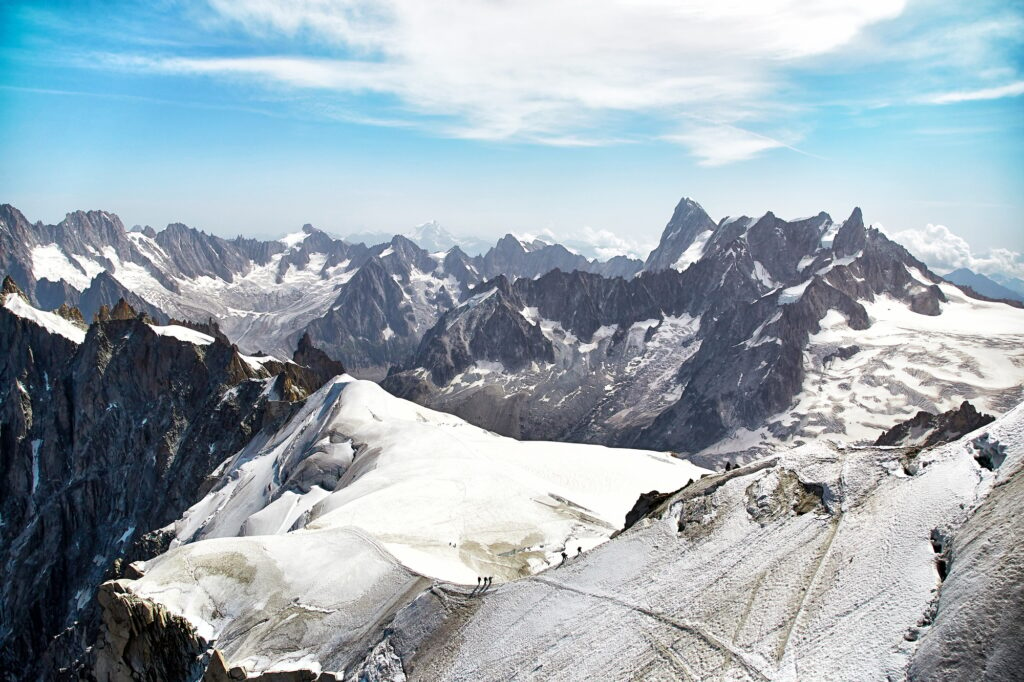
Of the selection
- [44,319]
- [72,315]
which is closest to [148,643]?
[44,319]

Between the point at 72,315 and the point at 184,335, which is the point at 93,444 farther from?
the point at 72,315

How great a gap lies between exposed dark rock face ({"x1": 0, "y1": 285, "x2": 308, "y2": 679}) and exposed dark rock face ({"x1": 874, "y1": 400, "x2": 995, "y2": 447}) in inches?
5419

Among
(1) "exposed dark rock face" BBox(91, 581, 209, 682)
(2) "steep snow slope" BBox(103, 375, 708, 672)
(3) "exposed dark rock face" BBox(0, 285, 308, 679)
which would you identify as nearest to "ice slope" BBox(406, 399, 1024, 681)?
(2) "steep snow slope" BBox(103, 375, 708, 672)

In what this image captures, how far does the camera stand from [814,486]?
30.8m

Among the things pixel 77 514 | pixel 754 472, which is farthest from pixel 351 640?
pixel 77 514

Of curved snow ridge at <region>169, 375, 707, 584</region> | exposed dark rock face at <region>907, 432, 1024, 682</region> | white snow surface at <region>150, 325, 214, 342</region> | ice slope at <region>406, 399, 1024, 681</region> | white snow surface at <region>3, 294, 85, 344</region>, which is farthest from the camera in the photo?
white snow surface at <region>3, 294, 85, 344</region>

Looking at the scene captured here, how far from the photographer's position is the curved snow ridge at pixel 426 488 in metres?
46.9

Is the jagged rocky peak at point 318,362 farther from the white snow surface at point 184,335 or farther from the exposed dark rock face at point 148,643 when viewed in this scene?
the exposed dark rock face at point 148,643

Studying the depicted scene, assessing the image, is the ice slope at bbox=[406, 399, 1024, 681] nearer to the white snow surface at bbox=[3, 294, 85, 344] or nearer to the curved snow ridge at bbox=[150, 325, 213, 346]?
the curved snow ridge at bbox=[150, 325, 213, 346]

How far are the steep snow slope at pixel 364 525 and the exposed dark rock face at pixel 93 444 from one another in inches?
1213

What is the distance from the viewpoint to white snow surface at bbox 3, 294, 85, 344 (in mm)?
161375

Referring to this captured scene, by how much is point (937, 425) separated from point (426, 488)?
455 feet

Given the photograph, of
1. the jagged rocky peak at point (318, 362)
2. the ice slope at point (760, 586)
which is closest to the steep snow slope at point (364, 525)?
the ice slope at point (760, 586)

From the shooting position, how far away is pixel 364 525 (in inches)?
1921
